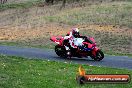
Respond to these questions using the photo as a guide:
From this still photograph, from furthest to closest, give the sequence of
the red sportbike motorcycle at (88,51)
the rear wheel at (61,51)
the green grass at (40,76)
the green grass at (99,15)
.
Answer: the green grass at (99,15) → the rear wheel at (61,51) → the red sportbike motorcycle at (88,51) → the green grass at (40,76)

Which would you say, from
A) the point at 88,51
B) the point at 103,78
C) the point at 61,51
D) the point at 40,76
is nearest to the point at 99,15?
the point at 61,51

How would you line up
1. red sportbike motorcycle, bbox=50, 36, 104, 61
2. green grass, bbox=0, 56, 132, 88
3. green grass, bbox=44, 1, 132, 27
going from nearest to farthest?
green grass, bbox=0, 56, 132, 88, red sportbike motorcycle, bbox=50, 36, 104, 61, green grass, bbox=44, 1, 132, 27

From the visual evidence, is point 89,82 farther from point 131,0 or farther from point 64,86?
point 131,0

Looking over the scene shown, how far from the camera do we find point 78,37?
22844mm

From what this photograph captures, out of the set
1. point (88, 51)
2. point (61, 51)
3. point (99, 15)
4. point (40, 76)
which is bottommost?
point (99, 15)

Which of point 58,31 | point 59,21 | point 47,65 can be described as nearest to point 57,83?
point 47,65

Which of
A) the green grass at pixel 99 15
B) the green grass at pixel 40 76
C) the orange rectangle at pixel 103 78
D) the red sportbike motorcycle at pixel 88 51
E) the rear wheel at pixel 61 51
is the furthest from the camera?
the green grass at pixel 99 15

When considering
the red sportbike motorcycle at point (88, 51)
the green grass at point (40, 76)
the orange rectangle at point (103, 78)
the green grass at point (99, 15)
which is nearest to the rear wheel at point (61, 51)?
the red sportbike motorcycle at point (88, 51)

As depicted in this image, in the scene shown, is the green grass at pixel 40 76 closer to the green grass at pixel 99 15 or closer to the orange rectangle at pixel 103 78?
the orange rectangle at pixel 103 78

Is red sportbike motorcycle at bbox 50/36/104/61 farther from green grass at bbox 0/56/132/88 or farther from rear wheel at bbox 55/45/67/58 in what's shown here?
green grass at bbox 0/56/132/88

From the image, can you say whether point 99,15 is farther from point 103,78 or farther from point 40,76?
point 103,78

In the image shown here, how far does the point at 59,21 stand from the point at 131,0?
15432mm

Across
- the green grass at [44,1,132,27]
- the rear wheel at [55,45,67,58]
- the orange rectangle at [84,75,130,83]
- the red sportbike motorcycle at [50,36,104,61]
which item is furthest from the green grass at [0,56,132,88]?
the green grass at [44,1,132,27]

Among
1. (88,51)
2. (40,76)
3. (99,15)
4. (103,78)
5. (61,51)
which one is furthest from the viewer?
(99,15)
